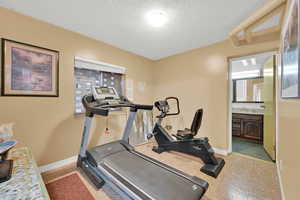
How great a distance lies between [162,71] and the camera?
145 inches

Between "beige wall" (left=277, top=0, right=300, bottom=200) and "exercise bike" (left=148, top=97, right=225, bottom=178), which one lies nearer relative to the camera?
"beige wall" (left=277, top=0, right=300, bottom=200)

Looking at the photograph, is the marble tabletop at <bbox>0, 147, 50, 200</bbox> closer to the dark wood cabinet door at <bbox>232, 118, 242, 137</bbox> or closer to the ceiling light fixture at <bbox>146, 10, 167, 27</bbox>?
the ceiling light fixture at <bbox>146, 10, 167, 27</bbox>

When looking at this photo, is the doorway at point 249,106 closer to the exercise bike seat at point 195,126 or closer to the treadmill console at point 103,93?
the exercise bike seat at point 195,126

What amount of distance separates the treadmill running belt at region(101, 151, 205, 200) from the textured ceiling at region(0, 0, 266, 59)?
2136 millimetres

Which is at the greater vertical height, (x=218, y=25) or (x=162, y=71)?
(x=218, y=25)

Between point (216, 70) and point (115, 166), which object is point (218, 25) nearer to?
point (216, 70)

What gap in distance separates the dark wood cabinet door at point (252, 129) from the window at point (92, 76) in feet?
11.7

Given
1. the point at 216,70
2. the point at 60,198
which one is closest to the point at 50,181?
the point at 60,198

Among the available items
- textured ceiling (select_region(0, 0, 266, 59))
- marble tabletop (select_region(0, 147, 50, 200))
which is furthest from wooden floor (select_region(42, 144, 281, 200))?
textured ceiling (select_region(0, 0, 266, 59))

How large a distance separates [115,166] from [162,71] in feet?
9.14

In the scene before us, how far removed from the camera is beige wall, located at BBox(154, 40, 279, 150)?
2566mm

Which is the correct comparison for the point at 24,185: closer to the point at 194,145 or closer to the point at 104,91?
the point at 104,91

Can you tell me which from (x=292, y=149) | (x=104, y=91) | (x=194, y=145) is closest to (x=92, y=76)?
(x=104, y=91)

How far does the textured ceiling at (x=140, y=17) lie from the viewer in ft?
5.28
